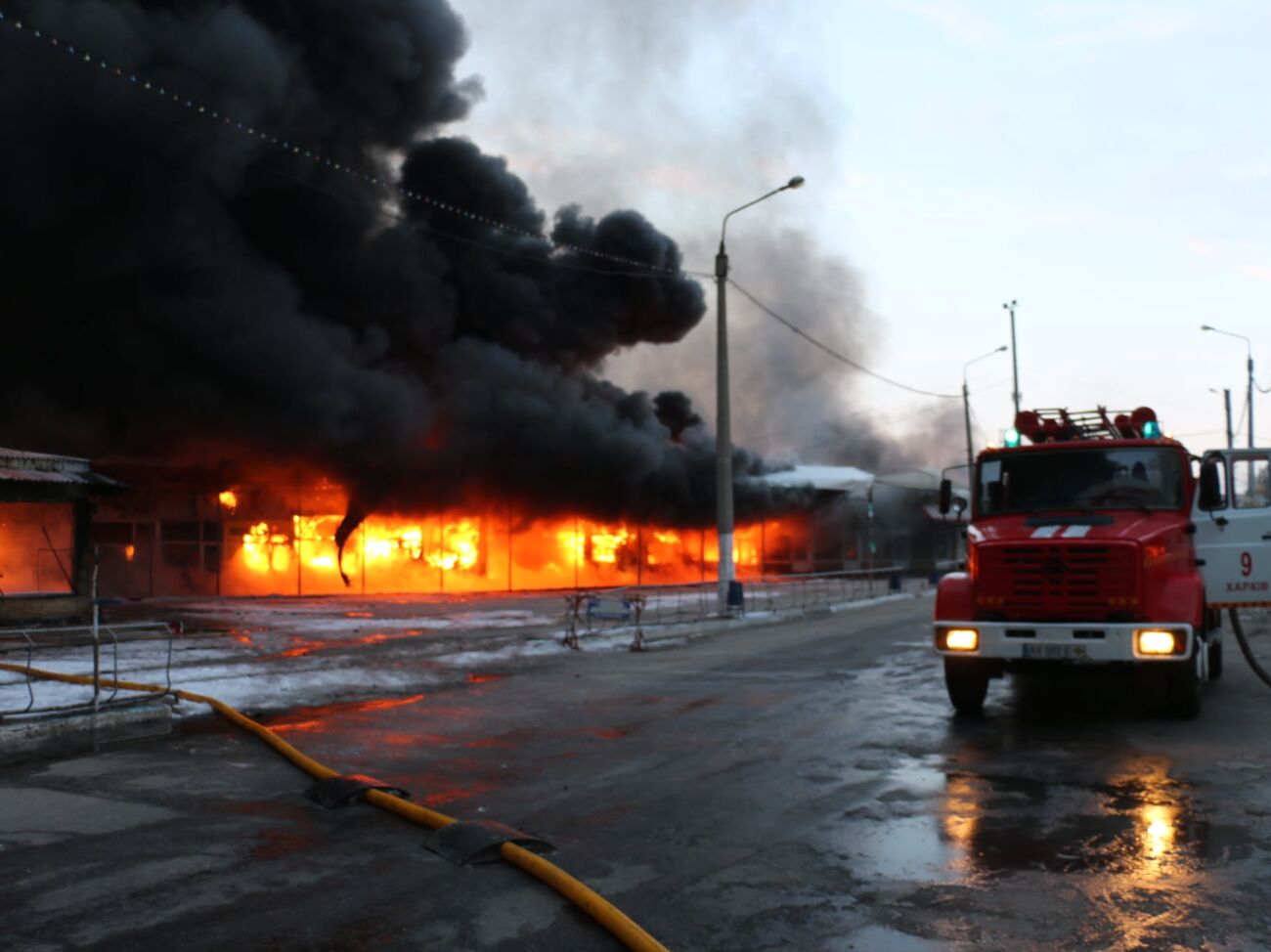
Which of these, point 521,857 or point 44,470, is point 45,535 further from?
point 521,857

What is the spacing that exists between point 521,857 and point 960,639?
518 cm

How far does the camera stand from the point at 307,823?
6.06 metres

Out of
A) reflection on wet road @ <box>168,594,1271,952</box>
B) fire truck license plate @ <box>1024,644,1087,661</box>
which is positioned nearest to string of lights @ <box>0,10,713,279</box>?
reflection on wet road @ <box>168,594,1271,952</box>

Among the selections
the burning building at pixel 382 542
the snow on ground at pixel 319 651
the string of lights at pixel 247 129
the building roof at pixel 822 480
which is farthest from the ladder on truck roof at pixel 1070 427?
the building roof at pixel 822 480

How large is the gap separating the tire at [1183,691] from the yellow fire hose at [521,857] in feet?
20.1

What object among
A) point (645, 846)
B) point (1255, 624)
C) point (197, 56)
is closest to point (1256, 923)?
point (645, 846)

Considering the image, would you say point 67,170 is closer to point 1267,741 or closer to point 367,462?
point 367,462

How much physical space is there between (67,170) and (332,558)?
12.4 metres

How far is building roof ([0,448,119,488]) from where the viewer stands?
61.9ft

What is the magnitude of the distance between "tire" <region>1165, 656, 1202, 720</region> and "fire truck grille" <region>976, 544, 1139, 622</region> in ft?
2.76

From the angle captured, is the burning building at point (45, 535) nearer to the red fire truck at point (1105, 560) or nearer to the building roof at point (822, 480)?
the red fire truck at point (1105, 560)

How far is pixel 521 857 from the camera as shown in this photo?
5.09 meters

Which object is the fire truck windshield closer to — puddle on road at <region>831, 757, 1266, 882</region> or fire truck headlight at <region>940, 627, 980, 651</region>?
fire truck headlight at <region>940, 627, 980, 651</region>

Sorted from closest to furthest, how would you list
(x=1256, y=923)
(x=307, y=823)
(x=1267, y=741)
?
(x=1256, y=923) → (x=307, y=823) → (x=1267, y=741)
